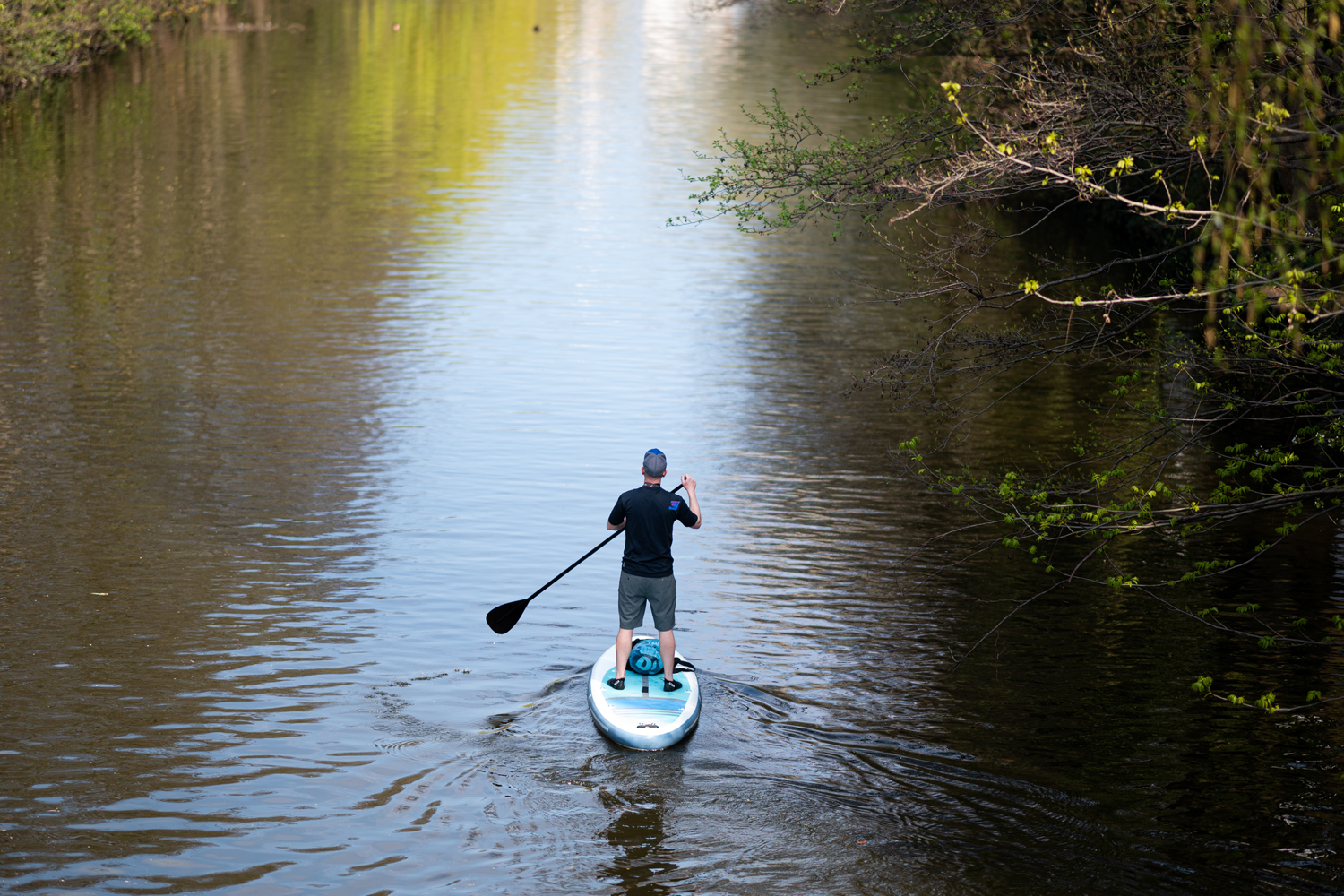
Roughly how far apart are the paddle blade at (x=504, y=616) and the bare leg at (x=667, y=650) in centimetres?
152

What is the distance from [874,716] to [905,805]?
1.34 metres

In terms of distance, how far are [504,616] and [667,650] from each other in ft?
5.80

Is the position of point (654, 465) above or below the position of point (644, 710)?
above

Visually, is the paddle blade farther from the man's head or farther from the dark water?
the man's head

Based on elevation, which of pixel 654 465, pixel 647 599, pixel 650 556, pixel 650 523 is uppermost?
pixel 654 465

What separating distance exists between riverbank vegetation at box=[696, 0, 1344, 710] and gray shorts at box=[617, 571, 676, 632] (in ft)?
7.20

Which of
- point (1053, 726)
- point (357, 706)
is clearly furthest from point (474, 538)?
point (1053, 726)

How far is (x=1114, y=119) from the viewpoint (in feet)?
31.8

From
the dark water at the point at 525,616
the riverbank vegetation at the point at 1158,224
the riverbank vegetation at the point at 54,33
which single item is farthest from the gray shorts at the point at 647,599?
the riverbank vegetation at the point at 54,33

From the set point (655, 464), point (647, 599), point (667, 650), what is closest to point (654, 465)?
point (655, 464)

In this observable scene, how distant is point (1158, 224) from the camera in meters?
12.1

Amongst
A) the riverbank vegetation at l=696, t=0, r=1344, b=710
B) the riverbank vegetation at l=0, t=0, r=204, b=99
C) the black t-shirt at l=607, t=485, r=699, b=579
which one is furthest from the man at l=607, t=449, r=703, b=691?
the riverbank vegetation at l=0, t=0, r=204, b=99

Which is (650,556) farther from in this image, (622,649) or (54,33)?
(54,33)

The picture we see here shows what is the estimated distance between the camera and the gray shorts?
406 inches
